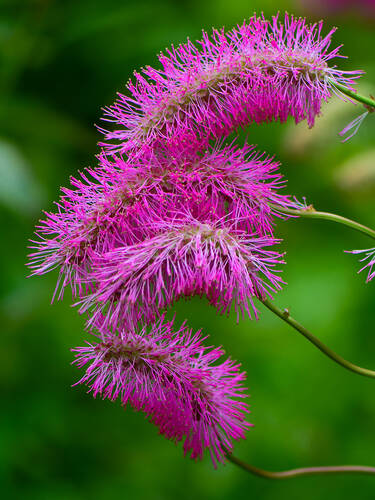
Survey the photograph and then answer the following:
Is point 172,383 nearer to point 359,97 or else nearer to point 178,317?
point 359,97

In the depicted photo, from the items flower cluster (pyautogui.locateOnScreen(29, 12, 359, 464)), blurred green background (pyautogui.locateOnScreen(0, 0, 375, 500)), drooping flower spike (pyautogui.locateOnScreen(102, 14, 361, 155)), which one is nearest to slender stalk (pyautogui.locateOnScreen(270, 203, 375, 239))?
flower cluster (pyautogui.locateOnScreen(29, 12, 359, 464))

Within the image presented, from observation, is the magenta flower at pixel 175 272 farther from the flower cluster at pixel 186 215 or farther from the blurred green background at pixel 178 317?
the blurred green background at pixel 178 317

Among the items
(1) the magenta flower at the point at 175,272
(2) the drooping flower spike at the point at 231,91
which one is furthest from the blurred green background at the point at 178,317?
(1) the magenta flower at the point at 175,272

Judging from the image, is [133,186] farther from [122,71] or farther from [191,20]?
[191,20]

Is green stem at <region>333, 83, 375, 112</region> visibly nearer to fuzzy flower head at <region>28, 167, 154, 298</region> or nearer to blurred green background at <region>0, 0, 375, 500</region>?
fuzzy flower head at <region>28, 167, 154, 298</region>

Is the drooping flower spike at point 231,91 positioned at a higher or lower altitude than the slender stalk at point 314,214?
higher

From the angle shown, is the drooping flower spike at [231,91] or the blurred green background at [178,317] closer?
the drooping flower spike at [231,91]
